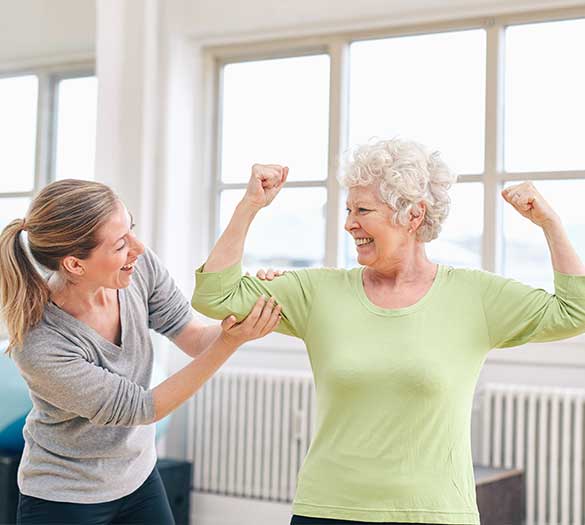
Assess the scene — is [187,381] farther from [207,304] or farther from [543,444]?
[543,444]

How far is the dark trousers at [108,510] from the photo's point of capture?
2.02 meters

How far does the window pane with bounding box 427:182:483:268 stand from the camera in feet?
13.2

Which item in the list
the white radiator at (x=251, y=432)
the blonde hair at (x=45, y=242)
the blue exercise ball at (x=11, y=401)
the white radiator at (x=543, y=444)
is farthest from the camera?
the white radiator at (x=251, y=432)

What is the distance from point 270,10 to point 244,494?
90.0 inches

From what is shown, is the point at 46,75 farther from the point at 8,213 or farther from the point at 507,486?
the point at 507,486

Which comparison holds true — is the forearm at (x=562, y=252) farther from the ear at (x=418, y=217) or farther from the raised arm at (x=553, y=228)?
the ear at (x=418, y=217)

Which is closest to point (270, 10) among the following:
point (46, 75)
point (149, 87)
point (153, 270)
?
point (149, 87)

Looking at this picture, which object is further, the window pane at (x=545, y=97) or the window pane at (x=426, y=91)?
the window pane at (x=426, y=91)

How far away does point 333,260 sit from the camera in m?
4.29

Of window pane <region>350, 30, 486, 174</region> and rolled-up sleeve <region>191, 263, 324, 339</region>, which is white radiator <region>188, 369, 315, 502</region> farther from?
rolled-up sleeve <region>191, 263, 324, 339</region>

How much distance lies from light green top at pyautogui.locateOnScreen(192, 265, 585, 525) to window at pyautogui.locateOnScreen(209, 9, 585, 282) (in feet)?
6.32

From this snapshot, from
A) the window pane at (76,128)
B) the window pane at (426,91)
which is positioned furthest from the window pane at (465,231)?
the window pane at (76,128)

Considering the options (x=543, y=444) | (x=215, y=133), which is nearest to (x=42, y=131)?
(x=215, y=133)

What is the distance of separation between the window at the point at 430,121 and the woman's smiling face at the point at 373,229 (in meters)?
1.83
